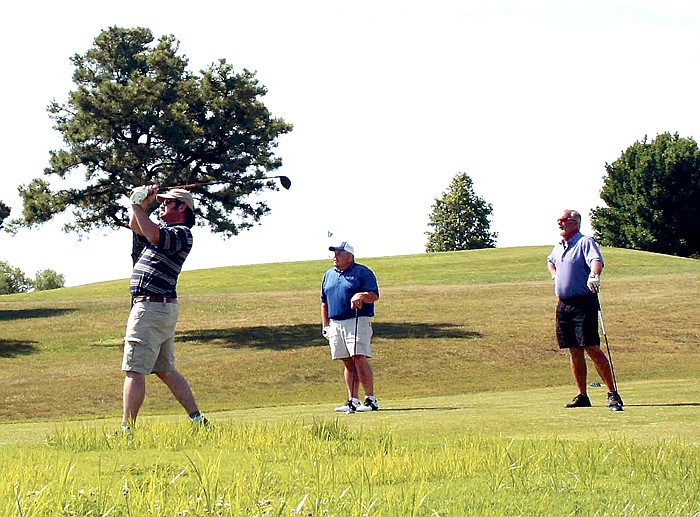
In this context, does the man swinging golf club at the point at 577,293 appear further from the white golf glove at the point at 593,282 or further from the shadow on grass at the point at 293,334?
the shadow on grass at the point at 293,334

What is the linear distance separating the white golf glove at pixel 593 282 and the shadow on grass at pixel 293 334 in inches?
739

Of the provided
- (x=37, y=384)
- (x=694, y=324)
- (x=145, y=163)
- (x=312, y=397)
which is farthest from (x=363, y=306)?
(x=145, y=163)

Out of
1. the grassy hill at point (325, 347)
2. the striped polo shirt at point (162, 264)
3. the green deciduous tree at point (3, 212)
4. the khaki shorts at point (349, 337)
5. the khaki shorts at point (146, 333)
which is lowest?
the grassy hill at point (325, 347)

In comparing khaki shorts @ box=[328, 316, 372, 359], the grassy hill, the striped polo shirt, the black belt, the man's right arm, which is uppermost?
the man's right arm

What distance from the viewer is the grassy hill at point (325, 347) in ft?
77.6

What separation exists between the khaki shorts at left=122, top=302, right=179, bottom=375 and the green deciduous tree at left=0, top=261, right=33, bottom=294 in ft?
396

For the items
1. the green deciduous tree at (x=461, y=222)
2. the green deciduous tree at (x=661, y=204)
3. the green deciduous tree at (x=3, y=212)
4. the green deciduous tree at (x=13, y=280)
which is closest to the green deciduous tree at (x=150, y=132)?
the green deciduous tree at (x=3, y=212)

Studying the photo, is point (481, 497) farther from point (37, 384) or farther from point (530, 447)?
point (37, 384)

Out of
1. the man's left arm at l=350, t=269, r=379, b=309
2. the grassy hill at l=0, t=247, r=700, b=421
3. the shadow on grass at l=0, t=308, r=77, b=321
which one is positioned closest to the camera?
the man's left arm at l=350, t=269, r=379, b=309

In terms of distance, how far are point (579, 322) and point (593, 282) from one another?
2.08 feet

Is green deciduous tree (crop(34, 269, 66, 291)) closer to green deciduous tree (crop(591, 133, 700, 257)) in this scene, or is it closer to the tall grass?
green deciduous tree (crop(591, 133, 700, 257))

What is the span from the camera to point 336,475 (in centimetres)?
693

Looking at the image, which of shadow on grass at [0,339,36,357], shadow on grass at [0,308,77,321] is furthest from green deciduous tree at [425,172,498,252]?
shadow on grass at [0,339,36,357]

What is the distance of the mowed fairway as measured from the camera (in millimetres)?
6566
